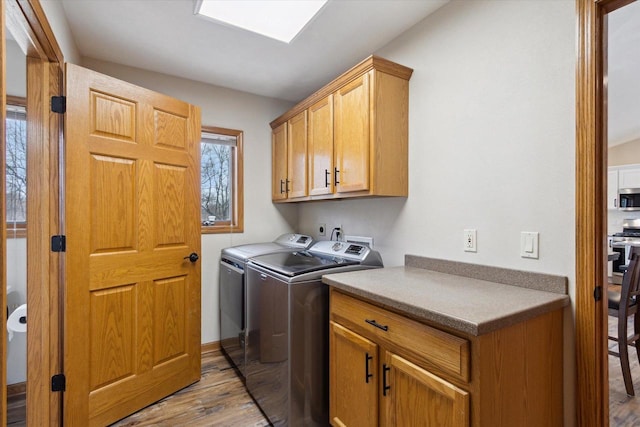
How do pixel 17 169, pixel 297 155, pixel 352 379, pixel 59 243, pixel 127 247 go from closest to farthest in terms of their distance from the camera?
pixel 352 379 → pixel 17 169 → pixel 59 243 → pixel 127 247 → pixel 297 155

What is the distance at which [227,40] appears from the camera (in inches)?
82.7

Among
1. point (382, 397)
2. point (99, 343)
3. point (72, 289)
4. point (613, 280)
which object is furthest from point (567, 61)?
point (613, 280)

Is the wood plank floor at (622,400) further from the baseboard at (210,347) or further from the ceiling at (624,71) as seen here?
the baseboard at (210,347)

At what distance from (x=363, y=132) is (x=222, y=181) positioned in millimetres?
1671

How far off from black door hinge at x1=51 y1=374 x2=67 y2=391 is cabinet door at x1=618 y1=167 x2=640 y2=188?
26.4 ft

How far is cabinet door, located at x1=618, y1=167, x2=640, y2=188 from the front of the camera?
18.2ft

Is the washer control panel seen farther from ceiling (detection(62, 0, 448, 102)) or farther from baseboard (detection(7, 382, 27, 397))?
baseboard (detection(7, 382, 27, 397))

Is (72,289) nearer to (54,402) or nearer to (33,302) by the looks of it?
(33,302)

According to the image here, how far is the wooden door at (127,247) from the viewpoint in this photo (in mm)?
1765

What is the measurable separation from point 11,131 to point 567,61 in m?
2.50

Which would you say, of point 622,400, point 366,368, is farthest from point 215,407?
point 622,400

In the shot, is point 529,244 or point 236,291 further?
point 236,291

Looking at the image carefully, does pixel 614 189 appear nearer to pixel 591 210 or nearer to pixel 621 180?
pixel 621 180

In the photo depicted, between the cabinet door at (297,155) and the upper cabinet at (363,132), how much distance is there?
17 cm
